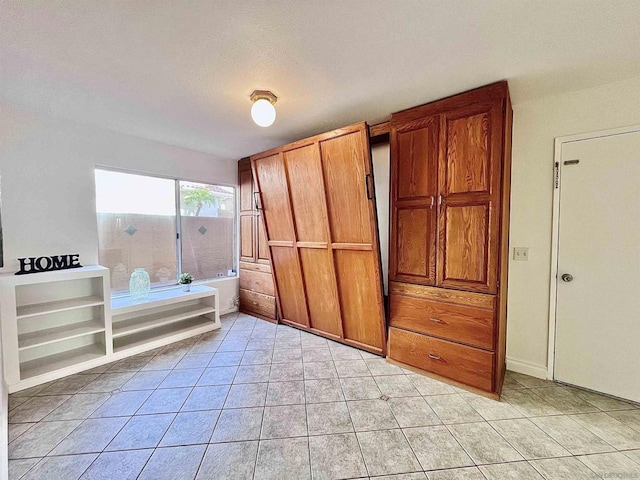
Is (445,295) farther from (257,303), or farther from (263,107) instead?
(257,303)

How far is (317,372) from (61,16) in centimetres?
280

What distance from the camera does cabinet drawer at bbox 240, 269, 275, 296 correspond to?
3.51m

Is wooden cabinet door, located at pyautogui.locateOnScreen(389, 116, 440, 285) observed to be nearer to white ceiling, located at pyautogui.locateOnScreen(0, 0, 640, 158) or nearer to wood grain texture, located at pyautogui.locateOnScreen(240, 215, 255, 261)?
white ceiling, located at pyautogui.locateOnScreen(0, 0, 640, 158)

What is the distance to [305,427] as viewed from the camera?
64.0 inches

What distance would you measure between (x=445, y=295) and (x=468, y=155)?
111cm

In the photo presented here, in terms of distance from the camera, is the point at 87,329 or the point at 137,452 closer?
the point at 137,452

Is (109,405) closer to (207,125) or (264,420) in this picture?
(264,420)

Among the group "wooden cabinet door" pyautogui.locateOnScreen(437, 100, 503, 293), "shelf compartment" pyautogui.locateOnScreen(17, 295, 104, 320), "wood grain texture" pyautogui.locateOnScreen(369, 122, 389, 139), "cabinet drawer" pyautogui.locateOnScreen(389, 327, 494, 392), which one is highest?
"wood grain texture" pyautogui.locateOnScreen(369, 122, 389, 139)

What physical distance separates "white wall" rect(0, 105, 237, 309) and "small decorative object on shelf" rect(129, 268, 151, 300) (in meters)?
0.39

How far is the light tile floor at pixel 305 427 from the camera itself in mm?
1346

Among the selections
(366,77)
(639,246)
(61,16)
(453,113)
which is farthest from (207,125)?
(639,246)

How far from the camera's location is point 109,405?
1822mm

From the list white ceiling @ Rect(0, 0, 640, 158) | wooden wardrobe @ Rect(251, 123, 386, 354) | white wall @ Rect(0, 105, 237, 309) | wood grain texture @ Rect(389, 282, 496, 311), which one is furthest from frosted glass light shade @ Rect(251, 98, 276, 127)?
white wall @ Rect(0, 105, 237, 309)

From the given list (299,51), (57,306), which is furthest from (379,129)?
(57,306)
